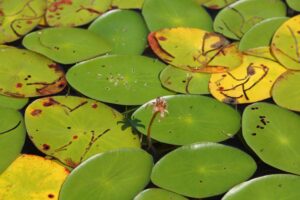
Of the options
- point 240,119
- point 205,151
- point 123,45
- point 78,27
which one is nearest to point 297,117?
point 240,119

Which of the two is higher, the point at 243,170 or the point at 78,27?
the point at 78,27

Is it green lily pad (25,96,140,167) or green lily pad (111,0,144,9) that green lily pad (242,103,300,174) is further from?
green lily pad (111,0,144,9)

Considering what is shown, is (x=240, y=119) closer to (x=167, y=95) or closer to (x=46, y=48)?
(x=167, y=95)

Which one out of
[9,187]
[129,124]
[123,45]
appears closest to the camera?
[9,187]

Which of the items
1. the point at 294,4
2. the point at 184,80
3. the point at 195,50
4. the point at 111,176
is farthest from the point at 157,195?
the point at 294,4

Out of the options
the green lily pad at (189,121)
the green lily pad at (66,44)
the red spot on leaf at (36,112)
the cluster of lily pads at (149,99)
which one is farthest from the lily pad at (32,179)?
the green lily pad at (66,44)

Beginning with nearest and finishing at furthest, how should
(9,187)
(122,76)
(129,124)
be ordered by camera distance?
(9,187), (129,124), (122,76)

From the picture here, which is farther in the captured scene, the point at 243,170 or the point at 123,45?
the point at 123,45

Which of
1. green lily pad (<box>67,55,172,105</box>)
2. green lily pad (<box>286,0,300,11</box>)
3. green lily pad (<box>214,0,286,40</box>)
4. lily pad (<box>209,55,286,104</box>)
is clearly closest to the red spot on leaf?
green lily pad (<box>67,55,172,105</box>)
